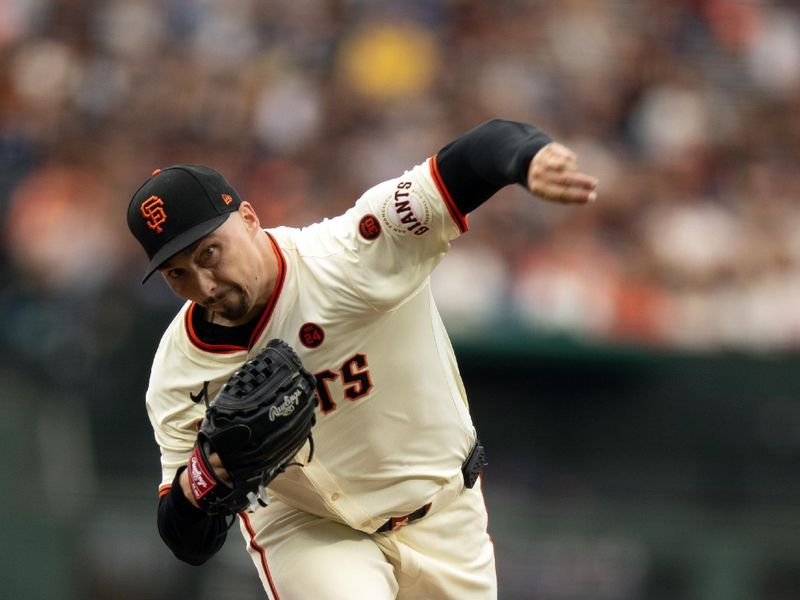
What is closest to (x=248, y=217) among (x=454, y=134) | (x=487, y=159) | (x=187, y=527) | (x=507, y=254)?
(x=487, y=159)

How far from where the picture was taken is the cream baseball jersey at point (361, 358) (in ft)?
11.8

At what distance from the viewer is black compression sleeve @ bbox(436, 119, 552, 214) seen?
3211 millimetres

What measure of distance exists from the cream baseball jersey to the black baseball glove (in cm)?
20

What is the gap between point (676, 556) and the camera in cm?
748

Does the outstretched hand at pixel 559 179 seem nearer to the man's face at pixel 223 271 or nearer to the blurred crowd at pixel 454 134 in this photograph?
the man's face at pixel 223 271

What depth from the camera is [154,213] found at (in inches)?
133

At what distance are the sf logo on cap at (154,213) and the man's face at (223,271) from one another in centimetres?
9

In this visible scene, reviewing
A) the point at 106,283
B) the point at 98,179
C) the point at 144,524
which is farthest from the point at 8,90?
the point at 144,524

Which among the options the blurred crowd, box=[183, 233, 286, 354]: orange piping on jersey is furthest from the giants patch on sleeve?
the blurred crowd

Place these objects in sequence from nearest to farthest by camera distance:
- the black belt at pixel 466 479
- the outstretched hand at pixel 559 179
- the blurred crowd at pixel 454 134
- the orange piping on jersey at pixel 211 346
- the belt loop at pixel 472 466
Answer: the outstretched hand at pixel 559 179
the orange piping on jersey at pixel 211 346
the black belt at pixel 466 479
the belt loop at pixel 472 466
the blurred crowd at pixel 454 134

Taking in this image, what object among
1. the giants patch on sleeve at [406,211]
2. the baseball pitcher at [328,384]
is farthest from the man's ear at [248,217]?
the giants patch on sleeve at [406,211]

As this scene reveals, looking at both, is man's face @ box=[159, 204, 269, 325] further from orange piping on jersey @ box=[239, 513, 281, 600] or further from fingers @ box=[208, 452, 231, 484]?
orange piping on jersey @ box=[239, 513, 281, 600]

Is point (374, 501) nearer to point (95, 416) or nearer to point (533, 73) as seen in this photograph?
point (95, 416)

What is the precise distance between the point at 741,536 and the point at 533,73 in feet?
13.9
